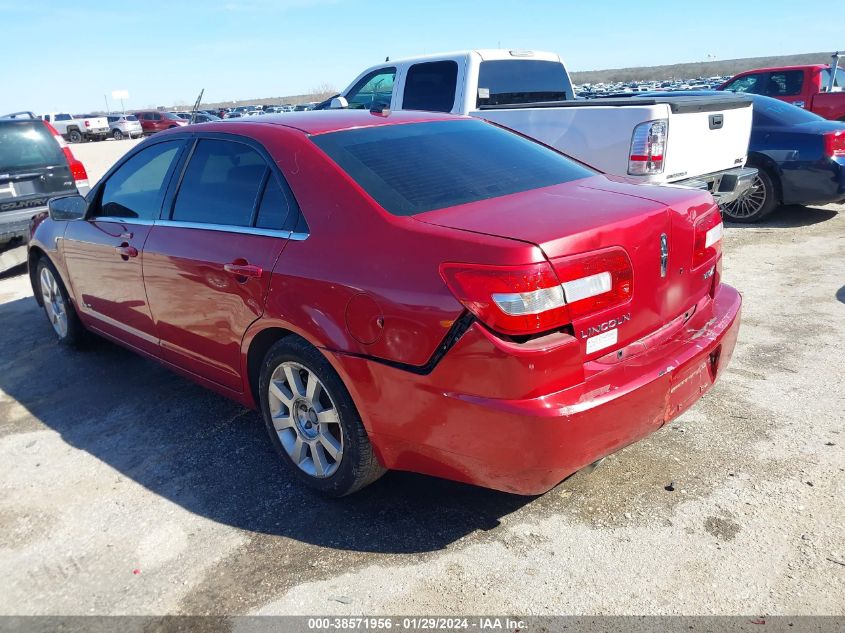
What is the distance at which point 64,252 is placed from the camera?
488 centimetres

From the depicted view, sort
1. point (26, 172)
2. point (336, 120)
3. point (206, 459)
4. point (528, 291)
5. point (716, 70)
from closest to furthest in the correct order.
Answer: point (528, 291) → point (336, 120) → point (206, 459) → point (26, 172) → point (716, 70)

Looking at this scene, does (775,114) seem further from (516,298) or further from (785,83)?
(516,298)

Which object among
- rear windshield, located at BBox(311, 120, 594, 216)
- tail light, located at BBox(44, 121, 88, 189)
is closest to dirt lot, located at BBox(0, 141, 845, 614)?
rear windshield, located at BBox(311, 120, 594, 216)

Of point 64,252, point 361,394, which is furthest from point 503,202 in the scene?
point 64,252

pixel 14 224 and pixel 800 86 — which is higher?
pixel 800 86

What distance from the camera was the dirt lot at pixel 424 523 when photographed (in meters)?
2.53

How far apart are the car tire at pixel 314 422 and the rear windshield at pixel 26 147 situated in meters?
6.44

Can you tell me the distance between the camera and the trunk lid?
2.44 metres

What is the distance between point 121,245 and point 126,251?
79 millimetres

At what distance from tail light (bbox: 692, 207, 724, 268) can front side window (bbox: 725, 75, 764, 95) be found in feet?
37.3

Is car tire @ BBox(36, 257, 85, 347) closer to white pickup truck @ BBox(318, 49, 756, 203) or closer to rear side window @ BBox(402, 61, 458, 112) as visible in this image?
white pickup truck @ BBox(318, 49, 756, 203)

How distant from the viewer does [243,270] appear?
317cm

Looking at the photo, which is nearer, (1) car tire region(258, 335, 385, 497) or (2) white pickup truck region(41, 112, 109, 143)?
(1) car tire region(258, 335, 385, 497)

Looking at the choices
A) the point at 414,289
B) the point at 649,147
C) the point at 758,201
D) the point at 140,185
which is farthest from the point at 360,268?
the point at 758,201
